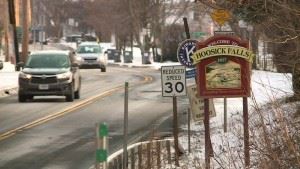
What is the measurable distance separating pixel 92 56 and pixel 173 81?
35.7 m

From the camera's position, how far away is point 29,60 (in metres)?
25.7

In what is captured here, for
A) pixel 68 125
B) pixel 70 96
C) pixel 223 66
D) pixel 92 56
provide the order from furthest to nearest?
1. pixel 92 56
2. pixel 70 96
3. pixel 68 125
4. pixel 223 66

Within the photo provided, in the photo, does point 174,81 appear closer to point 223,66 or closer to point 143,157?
point 223,66

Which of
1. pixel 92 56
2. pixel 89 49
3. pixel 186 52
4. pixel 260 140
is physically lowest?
pixel 260 140

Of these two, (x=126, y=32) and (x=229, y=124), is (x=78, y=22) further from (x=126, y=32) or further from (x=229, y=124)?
(x=229, y=124)

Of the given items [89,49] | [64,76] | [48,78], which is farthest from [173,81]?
[89,49]

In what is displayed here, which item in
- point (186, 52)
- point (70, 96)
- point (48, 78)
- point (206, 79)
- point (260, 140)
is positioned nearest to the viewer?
point (260, 140)

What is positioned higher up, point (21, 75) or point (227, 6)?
point (227, 6)

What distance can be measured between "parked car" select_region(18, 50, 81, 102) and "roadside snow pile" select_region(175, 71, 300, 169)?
5.94 meters

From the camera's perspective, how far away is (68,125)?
18.5m

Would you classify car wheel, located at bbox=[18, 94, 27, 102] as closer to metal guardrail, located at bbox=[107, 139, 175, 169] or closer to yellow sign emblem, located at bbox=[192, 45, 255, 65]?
metal guardrail, located at bbox=[107, 139, 175, 169]

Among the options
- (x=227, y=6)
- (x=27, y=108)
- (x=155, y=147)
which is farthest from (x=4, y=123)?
(x=227, y=6)

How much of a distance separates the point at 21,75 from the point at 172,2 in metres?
38.8

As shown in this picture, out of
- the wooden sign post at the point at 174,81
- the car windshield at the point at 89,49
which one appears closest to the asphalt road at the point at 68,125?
the wooden sign post at the point at 174,81
